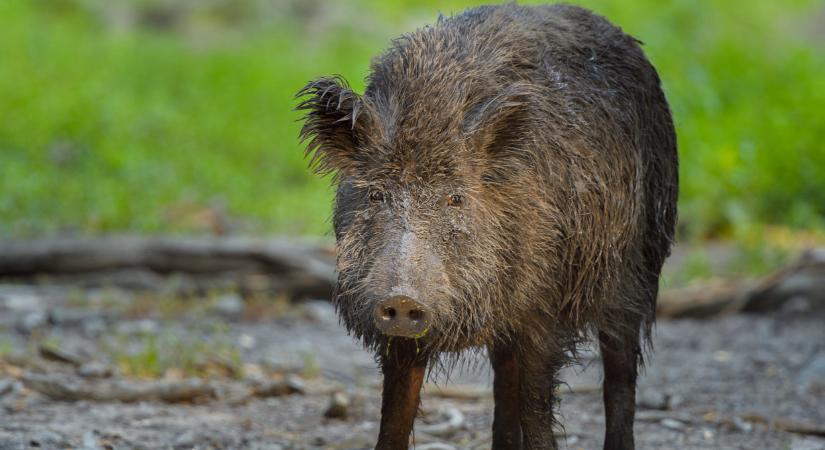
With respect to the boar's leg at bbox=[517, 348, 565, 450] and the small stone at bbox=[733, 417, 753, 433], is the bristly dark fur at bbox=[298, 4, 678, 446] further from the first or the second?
the small stone at bbox=[733, 417, 753, 433]

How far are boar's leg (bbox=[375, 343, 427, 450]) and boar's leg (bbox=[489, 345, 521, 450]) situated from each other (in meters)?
0.36

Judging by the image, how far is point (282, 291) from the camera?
8812mm

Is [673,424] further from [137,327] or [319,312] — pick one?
[137,327]

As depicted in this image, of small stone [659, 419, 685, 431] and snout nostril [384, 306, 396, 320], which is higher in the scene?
snout nostril [384, 306, 396, 320]

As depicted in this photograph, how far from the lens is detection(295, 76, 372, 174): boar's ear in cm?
424

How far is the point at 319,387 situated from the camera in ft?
22.1

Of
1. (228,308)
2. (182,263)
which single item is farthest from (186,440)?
(182,263)

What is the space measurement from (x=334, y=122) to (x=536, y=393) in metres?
1.31

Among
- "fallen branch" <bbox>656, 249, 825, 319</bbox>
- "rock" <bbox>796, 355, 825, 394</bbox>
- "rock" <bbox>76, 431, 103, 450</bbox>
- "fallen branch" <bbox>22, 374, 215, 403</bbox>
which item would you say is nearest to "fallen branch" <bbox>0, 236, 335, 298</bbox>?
"fallen branch" <bbox>22, 374, 215, 403</bbox>

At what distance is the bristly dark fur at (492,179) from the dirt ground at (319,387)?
58cm

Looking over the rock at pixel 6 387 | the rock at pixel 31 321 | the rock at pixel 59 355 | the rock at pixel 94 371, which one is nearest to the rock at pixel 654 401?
the rock at pixel 94 371

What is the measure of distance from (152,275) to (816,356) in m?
4.81

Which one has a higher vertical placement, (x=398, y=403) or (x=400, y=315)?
(x=400, y=315)

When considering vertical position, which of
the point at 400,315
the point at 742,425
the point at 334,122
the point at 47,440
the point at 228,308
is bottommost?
the point at 47,440
